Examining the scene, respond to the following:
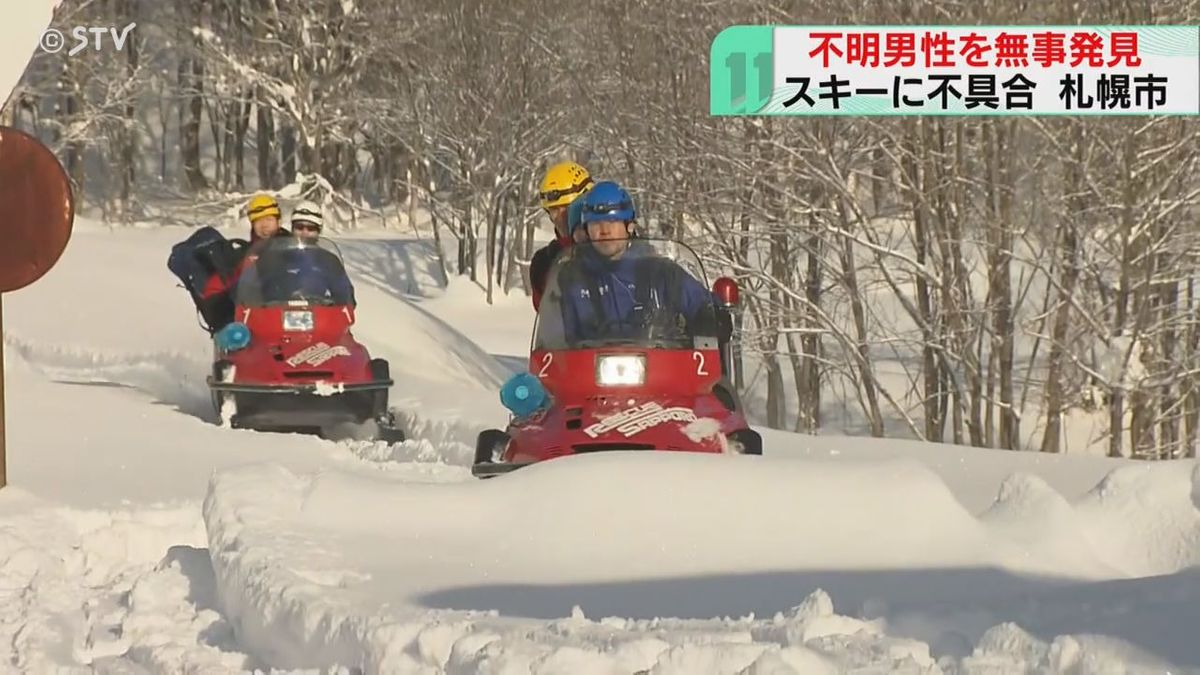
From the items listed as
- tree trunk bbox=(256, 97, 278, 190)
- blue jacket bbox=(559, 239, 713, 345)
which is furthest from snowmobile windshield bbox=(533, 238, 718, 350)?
tree trunk bbox=(256, 97, 278, 190)

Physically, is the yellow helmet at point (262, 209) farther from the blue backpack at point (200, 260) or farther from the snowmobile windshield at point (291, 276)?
the blue backpack at point (200, 260)

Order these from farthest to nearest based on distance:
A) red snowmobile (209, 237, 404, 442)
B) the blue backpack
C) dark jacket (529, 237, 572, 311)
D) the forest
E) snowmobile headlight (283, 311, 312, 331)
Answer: the forest → the blue backpack → snowmobile headlight (283, 311, 312, 331) → red snowmobile (209, 237, 404, 442) → dark jacket (529, 237, 572, 311)

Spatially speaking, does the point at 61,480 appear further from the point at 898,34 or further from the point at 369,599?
the point at 898,34

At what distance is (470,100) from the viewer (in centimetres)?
3334

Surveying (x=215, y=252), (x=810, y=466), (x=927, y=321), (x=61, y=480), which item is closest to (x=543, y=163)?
(x=927, y=321)

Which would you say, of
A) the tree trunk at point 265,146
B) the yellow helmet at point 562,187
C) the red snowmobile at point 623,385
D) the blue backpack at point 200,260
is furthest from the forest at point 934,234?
the tree trunk at point 265,146

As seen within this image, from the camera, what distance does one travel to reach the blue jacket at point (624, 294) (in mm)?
8867

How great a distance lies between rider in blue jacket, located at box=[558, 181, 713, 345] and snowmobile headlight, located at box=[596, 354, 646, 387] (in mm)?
227

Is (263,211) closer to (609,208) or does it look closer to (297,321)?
(297,321)

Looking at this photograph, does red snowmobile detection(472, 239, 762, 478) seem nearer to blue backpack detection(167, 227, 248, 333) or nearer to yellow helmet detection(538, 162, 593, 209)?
yellow helmet detection(538, 162, 593, 209)

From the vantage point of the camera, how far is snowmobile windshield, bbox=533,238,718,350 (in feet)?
29.0

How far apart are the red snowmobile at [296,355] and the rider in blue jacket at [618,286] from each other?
347 centimetres

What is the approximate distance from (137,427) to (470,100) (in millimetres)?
22330
